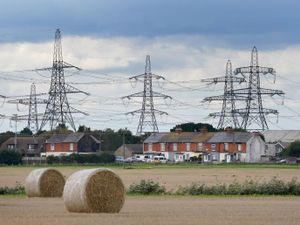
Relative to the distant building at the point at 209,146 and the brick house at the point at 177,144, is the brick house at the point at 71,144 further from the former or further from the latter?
the distant building at the point at 209,146

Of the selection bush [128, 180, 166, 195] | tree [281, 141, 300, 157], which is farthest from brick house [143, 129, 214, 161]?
bush [128, 180, 166, 195]

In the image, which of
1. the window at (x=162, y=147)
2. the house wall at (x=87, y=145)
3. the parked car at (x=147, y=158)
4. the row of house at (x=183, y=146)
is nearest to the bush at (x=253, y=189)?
the parked car at (x=147, y=158)

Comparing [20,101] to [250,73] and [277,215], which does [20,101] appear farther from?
[277,215]


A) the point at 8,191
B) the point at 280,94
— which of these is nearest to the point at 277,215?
the point at 8,191

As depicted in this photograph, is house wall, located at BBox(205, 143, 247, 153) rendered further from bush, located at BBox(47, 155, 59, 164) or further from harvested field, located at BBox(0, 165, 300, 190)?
harvested field, located at BBox(0, 165, 300, 190)

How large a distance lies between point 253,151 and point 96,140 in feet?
116

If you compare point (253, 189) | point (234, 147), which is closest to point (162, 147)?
point (234, 147)

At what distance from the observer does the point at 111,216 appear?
33062mm

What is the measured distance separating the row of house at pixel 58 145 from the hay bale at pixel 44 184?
440 ft

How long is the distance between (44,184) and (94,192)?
668 inches

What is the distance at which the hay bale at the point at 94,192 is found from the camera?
35.0 m

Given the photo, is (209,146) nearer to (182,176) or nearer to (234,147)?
(234,147)

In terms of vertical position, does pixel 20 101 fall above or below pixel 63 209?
above

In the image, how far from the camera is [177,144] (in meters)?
192
